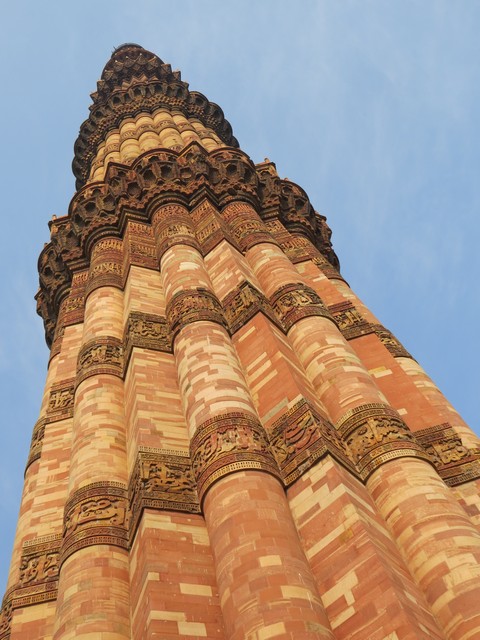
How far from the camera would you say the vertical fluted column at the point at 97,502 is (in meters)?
5.98

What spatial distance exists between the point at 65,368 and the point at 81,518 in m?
4.97

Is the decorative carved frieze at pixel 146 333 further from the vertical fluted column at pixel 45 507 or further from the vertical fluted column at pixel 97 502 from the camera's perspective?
the vertical fluted column at pixel 45 507

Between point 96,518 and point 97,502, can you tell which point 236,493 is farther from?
point 97,502

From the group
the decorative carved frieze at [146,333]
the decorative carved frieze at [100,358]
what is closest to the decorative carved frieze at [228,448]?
the decorative carved frieze at [146,333]

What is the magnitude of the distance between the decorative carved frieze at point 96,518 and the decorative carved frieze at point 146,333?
88.1 inches

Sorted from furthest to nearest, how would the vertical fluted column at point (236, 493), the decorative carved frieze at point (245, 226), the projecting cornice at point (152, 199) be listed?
1. the projecting cornice at point (152, 199)
2. the decorative carved frieze at point (245, 226)
3. the vertical fluted column at point (236, 493)

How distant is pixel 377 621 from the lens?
4.74 m

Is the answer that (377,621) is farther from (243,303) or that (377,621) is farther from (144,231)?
(144,231)

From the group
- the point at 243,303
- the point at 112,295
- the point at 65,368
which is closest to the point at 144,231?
the point at 112,295

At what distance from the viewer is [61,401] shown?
36.4 ft

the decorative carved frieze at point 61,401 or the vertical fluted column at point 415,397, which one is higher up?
the decorative carved frieze at point 61,401

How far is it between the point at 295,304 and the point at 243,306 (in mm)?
721

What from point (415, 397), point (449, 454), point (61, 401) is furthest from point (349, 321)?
point (61, 401)

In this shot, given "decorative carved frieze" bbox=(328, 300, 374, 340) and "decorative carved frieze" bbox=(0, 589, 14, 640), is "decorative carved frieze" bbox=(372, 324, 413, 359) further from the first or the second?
"decorative carved frieze" bbox=(0, 589, 14, 640)
